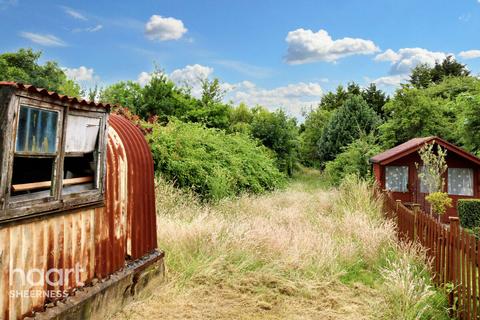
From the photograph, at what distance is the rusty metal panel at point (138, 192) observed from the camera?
5637mm

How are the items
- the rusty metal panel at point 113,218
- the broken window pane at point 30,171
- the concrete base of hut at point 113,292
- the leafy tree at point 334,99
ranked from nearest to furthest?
the concrete base of hut at point 113,292, the broken window pane at point 30,171, the rusty metal panel at point 113,218, the leafy tree at point 334,99

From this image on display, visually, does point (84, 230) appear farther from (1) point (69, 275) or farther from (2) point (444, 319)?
(2) point (444, 319)

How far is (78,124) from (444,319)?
4924 mm

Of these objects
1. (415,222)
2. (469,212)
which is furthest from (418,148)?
(415,222)

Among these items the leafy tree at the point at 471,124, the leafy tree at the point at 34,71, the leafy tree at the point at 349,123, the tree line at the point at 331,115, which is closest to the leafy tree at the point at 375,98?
the tree line at the point at 331,115

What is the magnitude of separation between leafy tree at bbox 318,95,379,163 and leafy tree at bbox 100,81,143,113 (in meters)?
13.7

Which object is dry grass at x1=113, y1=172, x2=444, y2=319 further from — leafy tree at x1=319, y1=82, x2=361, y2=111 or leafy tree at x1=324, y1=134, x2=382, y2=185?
leafy tree at x1=319, y1=82, x2=361, y2=111

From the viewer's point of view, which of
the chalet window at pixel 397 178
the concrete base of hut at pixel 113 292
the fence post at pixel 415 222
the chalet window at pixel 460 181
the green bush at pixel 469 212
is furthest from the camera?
the chalet window at pixel 397 178

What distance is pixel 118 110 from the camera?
14.4 meters

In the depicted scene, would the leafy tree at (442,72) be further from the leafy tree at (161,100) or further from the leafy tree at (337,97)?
the leafy tree at (161,100)

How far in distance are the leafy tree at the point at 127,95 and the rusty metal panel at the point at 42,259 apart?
77.1ft

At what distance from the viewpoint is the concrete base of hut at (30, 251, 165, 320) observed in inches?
165

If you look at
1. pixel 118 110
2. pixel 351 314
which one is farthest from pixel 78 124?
pixel 118 110

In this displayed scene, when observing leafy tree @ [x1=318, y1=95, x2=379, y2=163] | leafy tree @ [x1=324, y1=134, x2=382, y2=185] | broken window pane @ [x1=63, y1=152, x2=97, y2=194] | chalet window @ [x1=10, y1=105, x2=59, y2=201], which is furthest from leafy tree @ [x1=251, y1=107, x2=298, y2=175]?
chalet window @ [x1=10, y1=105, x2=59, y2=201]
